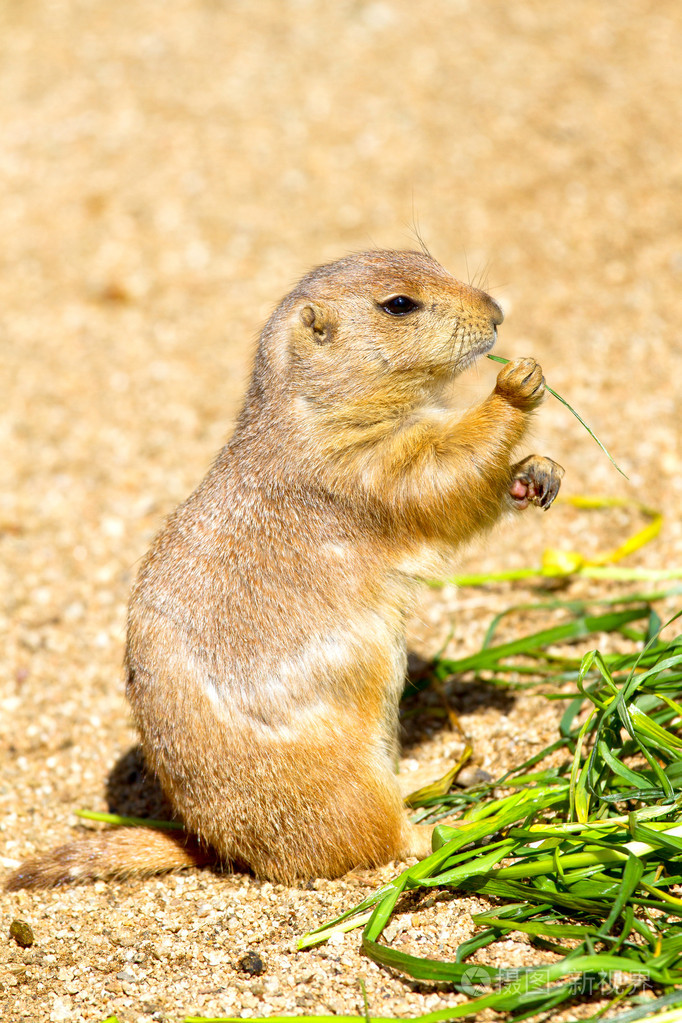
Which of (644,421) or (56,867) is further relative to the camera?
(644,421)

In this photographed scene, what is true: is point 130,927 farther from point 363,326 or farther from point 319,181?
point 319,181

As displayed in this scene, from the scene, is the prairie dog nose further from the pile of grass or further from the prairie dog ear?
the pile of grass

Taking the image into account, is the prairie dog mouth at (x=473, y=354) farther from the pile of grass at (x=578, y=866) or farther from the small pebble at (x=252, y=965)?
the small pebble at (x=252, y=965)

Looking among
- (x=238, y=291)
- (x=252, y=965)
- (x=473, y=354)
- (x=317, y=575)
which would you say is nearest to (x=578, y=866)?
(x=252, y=965)

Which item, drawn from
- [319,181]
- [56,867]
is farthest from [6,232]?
[56,867]

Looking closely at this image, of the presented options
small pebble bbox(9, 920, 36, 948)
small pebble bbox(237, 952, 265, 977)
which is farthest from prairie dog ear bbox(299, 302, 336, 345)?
small pebble bbox(9, 920, 36, 948)

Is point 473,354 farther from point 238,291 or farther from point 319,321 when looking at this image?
point 238,291
